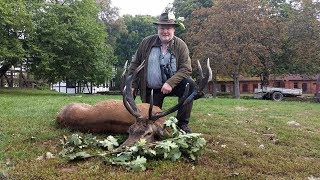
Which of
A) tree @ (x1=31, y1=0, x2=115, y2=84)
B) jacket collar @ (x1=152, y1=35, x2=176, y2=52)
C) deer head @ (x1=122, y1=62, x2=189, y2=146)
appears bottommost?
deer head @ (x1=122, y1=62, x2=189, y2=146)

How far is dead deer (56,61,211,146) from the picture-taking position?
16.8ft

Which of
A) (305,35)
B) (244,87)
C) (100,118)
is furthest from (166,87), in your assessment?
(244,87)

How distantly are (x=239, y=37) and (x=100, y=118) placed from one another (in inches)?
898

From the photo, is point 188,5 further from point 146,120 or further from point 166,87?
point 146,120

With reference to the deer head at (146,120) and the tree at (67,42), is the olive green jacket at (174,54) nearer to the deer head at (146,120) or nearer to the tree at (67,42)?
the deer head at (146,120)

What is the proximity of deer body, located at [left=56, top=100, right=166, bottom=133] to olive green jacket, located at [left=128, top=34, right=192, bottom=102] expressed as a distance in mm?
424

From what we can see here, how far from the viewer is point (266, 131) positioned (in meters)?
7.33

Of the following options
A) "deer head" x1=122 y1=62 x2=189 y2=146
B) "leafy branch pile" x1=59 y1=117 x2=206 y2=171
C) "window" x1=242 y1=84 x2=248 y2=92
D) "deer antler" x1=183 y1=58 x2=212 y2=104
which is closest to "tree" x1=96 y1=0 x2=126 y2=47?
"window" x1=242 y1=84 x2=248 y2=92

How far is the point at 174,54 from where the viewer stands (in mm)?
6160

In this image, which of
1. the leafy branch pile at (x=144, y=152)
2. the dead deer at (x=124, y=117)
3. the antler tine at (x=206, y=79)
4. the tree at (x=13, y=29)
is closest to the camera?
the leafy branch pile at (x=144, y=152)

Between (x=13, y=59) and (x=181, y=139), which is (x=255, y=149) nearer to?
(x=181, y=139)

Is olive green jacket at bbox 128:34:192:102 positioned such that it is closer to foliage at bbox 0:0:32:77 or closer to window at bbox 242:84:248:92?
foliage at bbox 0:0:32:77

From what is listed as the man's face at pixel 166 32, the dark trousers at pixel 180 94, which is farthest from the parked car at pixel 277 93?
the man's face at pixel 166 32

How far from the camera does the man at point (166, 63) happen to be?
6039 millimetres
